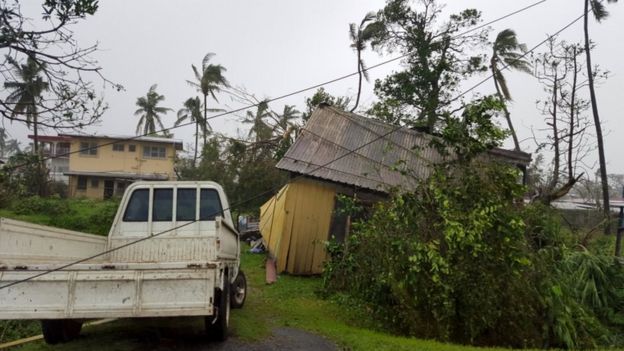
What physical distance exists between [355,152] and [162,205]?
24.0 feet

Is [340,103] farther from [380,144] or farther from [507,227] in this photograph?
[507,227]

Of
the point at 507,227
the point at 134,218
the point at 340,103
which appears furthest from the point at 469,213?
the point at 340,103

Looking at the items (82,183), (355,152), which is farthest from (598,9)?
(82,183)

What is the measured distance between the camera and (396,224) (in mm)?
8648

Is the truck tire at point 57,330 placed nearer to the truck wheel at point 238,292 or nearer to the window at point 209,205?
the window at point 209,205

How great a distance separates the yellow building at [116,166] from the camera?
41.0 m

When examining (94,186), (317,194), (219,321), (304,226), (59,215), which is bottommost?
(94,186)

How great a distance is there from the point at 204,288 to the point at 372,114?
655 inches

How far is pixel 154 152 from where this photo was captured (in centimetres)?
4269

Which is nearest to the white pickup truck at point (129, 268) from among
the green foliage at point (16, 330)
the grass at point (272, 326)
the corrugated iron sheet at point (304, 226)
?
the grass at point (272, 326)

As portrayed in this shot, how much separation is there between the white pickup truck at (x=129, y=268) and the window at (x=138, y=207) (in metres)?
0.02

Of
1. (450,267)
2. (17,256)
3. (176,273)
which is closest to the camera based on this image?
(176,273)

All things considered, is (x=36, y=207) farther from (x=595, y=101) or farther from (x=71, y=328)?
(x=595, y=101)

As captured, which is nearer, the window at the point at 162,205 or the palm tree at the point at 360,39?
the window at the point at 162,205
